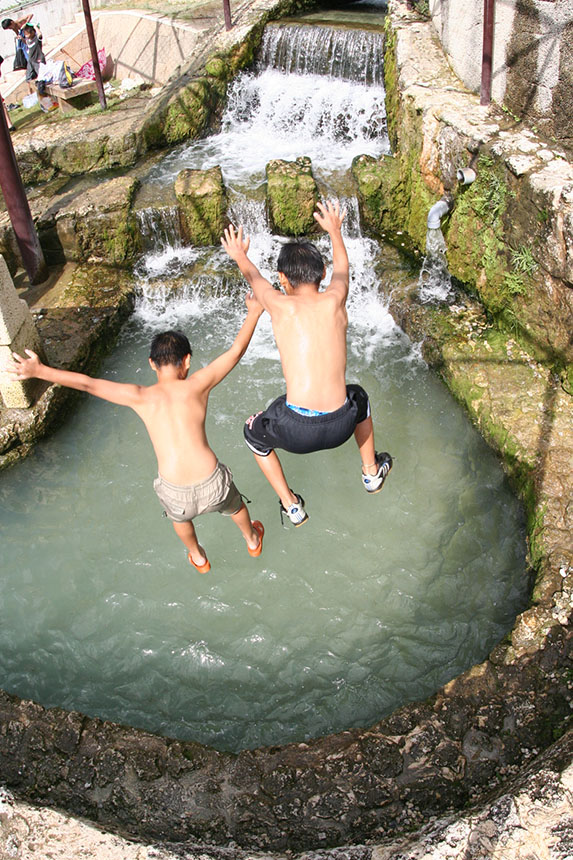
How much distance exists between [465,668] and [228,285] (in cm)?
544

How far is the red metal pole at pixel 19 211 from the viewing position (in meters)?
7.39

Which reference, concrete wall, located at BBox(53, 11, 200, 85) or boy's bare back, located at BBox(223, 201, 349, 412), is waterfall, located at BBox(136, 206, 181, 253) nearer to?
concrete wall, located at BBox(53, 11, 200, 85)

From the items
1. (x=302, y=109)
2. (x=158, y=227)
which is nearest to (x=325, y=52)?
(x=302, y=109)

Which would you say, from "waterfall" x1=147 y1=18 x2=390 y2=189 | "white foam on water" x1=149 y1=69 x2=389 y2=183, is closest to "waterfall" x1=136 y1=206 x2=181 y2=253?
"white foam on water" x1=149 y1=69 x2=389 y2=183

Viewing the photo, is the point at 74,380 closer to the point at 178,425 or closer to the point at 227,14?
the point at 178,425

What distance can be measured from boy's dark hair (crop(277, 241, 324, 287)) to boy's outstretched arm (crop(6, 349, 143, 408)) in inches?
44.4

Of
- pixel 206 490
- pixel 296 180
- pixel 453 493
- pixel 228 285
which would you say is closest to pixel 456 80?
pixel 296 180

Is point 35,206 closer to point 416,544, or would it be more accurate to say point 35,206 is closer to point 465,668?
point 416,544

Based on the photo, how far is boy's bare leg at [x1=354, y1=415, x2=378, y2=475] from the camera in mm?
4461

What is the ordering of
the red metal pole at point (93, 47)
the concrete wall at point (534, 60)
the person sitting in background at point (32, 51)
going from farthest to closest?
the person sitting in background at point (32, 51)
the red metal pole at point (93, 47)
the concrete wall at point (534, 60)

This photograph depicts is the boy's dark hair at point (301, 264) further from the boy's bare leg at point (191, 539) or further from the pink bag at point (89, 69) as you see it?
the pink bag at point (89, 69)

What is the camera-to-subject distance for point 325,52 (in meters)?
10.7

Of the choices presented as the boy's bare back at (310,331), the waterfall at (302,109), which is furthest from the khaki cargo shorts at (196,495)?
the waterfall at (302,109)

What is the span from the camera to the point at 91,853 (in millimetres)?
3209
